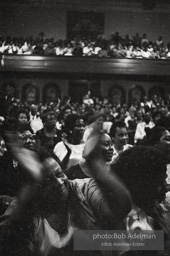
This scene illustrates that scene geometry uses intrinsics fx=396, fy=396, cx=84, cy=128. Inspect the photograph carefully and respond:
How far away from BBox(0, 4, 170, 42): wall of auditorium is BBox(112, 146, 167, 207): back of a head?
589 inches

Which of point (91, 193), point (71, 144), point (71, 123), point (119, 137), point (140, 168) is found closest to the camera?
point (140, 168)

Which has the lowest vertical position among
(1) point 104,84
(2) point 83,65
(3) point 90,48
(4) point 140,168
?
(1) point 104,84

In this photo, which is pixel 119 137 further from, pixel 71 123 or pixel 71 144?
pixel 71 123

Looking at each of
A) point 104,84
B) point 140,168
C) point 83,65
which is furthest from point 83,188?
point 104,84

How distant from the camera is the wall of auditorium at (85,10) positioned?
17.0 m

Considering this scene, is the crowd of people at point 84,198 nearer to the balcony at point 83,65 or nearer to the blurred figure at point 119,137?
the blurred figure at point 119,137

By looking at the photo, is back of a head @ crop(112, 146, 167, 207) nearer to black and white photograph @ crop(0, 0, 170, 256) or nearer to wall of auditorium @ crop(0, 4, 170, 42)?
black and white photograph @ crop(0, 0, 170, 256)

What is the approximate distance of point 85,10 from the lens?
17547 millimetres

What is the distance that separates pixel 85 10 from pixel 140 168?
52.4ft

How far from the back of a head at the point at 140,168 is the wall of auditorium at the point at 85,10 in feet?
49.1

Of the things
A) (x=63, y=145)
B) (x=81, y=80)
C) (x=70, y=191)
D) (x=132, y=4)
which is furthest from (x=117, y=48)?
(x=70, y=191)

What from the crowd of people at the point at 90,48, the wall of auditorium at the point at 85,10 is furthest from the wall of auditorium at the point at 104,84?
the crowd of people at the point at 90,48

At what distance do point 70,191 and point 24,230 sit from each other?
1.30ft

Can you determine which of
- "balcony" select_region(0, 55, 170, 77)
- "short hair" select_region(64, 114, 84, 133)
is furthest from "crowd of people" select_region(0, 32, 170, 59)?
"short hair" select_region(64, 114, 84, 133)
